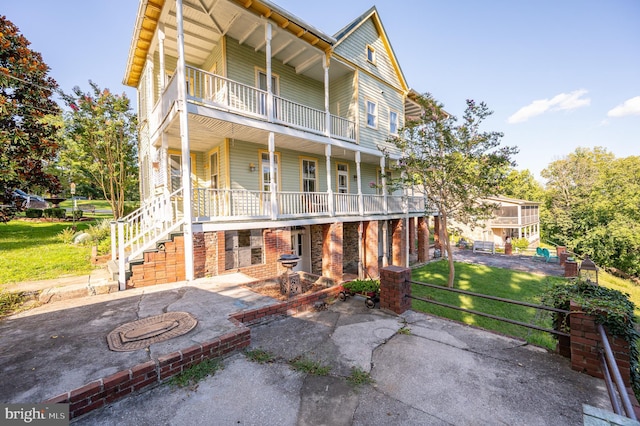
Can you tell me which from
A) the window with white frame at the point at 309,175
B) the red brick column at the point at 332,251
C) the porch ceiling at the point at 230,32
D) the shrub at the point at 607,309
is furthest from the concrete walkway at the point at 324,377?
the porch ceiling at the point at 230,32

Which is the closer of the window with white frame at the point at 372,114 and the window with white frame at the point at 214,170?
the window with white frame at the point at 214,170

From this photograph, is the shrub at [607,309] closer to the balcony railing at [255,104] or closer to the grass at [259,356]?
the grass at [259,356]

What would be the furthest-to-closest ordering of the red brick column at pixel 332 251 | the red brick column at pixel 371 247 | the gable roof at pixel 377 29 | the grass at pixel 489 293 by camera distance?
1. the red brick column at pixel 371 247
2. the gable roof at pixel 377 29
3. the red brick column at pixel 332 251
4. the grass at pixel 489 293

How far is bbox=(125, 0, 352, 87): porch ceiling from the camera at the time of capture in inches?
310

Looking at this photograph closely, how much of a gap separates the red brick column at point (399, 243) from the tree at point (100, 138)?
16.0 m

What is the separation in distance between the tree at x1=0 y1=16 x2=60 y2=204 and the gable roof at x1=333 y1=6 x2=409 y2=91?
11690 millimetres

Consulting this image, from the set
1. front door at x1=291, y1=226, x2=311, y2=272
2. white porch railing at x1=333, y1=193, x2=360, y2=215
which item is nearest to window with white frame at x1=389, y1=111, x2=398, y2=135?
white porch railing at x1=333, y1=193, x2=360, y2=215

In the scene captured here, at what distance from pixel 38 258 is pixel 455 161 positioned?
15951mm

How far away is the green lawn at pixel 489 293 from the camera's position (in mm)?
7791

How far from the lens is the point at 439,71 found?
1648cm

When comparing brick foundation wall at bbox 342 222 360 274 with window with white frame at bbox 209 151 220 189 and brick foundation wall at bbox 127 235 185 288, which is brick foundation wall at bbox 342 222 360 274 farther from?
brick foundation wall at bbox 127 235 185 288

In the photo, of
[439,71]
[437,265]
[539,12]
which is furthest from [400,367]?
[439,71]

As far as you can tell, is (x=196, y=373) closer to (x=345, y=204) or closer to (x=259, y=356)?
(x=259, y=356)

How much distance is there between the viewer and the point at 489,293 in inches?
432
